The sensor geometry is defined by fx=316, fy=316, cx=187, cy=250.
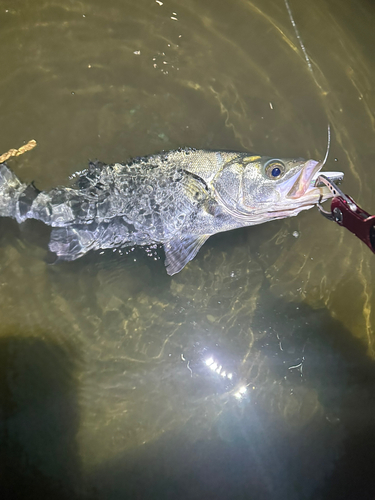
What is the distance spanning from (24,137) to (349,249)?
4.39 m

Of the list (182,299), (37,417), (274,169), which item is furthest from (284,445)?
(274,169)

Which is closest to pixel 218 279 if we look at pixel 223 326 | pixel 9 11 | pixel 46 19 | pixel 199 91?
pixel 223 326

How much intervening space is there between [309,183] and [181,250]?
1.51 m

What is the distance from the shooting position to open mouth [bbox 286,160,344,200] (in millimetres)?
2980

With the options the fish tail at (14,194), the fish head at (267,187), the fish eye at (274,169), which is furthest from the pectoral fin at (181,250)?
the fish tail at (14,194)

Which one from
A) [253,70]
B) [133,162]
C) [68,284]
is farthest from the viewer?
[253,70]

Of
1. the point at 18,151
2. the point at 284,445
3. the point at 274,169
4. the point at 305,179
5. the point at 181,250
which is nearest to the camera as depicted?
the point at 305,179

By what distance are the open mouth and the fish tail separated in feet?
9.06

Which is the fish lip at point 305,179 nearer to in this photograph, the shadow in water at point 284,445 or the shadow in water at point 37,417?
the shadow in water at point 284,445

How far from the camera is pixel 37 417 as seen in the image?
3680 mm

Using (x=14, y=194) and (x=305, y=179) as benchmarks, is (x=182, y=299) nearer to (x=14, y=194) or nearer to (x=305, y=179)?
(x=305, y=179)

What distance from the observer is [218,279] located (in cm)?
402

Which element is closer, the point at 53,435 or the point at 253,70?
the point at 53,435

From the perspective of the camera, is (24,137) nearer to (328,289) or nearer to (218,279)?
(218,279)
